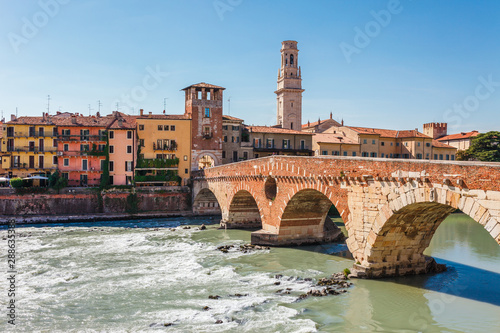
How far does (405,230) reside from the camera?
18812 millimetres

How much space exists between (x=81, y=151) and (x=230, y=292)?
34.4 metres

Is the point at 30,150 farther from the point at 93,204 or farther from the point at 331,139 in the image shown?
the point at 331,139

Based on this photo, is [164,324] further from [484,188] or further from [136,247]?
[136,247]

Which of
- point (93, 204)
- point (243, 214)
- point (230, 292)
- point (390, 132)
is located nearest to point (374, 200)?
point (230, 292)

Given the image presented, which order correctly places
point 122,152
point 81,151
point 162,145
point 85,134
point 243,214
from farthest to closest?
1. point 162,145
2. point 122,152
3. point 85,134
4. point 81,151
5. point 243,214

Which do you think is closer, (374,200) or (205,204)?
(374,200)

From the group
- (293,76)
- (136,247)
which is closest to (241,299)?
(136,247)

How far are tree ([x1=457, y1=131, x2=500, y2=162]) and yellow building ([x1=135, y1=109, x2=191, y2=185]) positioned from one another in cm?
3572

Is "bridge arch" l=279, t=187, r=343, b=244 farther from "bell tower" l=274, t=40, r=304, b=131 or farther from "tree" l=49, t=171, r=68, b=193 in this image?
"bell tower" l=274, t=40, r=304, b=131

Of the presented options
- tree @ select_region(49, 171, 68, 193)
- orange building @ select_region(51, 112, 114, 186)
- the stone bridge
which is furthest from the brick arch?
orange building @ select_region(51, 112, 114, 186)

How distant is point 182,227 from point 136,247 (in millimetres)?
9216

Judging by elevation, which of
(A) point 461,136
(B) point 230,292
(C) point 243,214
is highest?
(A) point 461,136

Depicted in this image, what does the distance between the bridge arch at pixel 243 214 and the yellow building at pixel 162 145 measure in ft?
48.3

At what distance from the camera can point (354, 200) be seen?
19.5 metres
